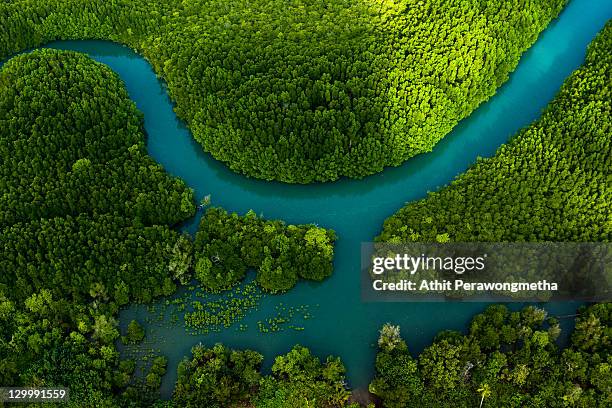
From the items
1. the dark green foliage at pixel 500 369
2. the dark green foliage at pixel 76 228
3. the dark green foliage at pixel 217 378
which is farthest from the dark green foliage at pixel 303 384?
the dark green foliage at pixel 76 228

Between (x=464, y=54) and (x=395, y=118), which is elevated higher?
(x=464, y=54)

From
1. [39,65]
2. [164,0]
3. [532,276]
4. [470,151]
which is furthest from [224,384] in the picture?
[164,0]

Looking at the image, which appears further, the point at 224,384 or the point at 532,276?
the point at 532,276

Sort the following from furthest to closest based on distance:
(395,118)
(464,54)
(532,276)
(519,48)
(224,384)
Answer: (519,48) < (464,54) < (395,118) < (532,276) < (224,384)

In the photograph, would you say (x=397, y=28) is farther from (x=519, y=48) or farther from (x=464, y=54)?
(x=519, y=48)

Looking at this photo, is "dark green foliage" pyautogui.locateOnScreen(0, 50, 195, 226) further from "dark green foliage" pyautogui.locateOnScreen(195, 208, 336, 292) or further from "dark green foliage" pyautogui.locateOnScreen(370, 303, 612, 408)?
"dark green foliage" pyautogui.locateOnScreen(370, 303, 612, 408)

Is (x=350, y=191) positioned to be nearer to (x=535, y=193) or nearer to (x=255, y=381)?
(x=535, y=193)

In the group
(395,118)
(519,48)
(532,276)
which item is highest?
(519,48)
